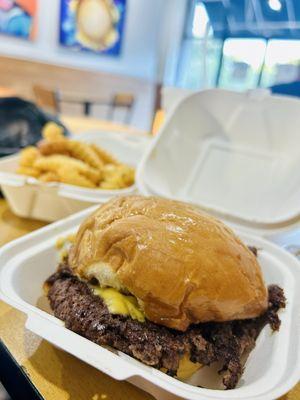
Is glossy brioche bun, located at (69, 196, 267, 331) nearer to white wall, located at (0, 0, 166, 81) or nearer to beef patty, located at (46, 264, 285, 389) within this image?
beef patty, located at (46, 264, 285, 389)

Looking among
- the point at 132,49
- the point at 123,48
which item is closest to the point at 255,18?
the point at 132,49

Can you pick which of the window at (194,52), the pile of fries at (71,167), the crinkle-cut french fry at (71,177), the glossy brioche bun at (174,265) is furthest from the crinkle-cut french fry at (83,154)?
the window at (194,52)

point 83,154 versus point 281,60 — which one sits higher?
point 281,60

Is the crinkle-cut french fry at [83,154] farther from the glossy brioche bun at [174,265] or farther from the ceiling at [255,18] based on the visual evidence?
the ceiling at [255,18]

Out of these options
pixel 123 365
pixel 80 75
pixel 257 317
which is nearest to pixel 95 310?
pixel 123 365

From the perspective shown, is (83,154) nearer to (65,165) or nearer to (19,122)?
(65,165)

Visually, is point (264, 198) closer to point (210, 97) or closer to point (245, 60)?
point (210, 97)
